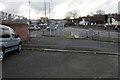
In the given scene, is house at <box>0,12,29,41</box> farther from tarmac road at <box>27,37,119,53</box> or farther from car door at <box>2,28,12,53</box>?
car door at <box>2,28,12,53</box>

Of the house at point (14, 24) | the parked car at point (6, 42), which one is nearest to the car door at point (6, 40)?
the parked car at point (6, 42)

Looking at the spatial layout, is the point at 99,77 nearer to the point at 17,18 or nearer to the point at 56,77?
the point at 56,77

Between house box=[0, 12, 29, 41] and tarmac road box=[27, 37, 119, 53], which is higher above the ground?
house box=[0, 12, 29, 41]

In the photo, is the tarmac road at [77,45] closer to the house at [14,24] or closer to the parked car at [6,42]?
the house at [14,24]

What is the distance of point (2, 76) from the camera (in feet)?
17.8

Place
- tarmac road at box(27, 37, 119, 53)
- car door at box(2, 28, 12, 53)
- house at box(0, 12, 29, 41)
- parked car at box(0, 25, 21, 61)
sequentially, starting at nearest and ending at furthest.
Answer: parked car at box(0, 25, 21, 61) < car door at box(2, 28, 12, 53) < tarmac road at box(27, 37, 119, 53) < house at box(0, 12, 29, 41)

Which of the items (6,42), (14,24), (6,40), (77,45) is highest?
(14,24)

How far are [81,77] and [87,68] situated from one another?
1228 mm

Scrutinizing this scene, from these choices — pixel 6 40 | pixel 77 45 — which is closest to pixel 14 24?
pixel 77 45

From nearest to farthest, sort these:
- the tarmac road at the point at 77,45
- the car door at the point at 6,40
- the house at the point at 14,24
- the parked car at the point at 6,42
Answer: the parked car at the point at 6,42 < the car door at the point at 6,40 < the tarmac road at the point at 77,45 < the house at the point at 14,24

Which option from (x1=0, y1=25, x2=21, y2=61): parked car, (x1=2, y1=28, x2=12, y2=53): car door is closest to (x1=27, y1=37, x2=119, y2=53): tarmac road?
(x1=0, y1=25, x2=21, y2=61): parked car

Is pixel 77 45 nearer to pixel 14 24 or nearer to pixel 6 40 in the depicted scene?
pixel 14 24

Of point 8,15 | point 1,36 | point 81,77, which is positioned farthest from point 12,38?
point 8,15

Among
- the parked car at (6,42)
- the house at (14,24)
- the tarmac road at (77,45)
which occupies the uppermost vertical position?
the house at (14,24)
